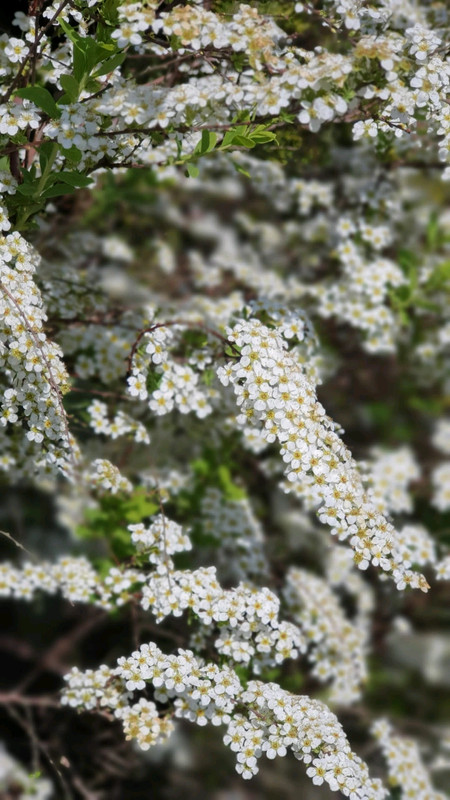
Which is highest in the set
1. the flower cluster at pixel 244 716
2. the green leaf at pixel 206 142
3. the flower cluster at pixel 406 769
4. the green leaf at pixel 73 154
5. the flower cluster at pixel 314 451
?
the green leaf at pixel 206 142

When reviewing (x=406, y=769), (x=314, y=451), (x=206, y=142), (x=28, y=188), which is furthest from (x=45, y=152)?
(x=406, y=769)

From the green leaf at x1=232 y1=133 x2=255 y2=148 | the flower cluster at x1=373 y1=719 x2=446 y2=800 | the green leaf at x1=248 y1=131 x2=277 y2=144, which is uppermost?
the green leaf at x1=248 y1=131 x2=277 y2=144

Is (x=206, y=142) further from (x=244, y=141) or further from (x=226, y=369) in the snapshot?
(x=226, y=369)

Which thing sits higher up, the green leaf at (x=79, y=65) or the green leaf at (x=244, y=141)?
the green leaf at (x=244, y=141)

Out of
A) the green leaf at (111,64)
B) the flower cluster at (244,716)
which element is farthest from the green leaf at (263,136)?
the flower cluster at (244,716)

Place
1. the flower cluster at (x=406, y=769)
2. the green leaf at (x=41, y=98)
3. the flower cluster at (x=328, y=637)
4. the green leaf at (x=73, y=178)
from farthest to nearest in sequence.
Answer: the flower cluster at (x=328, y=637), the flower cluster at (x=406, y=769), the green leaf at (x=73, y=178), the green leaf at (x=41, y=98)

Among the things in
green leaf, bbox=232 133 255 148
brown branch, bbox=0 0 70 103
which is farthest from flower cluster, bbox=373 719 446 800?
brown branch, bbox=0 0 70 103

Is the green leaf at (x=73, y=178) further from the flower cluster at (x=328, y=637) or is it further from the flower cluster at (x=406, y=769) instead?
the flower cluster at (x=406, y=769)

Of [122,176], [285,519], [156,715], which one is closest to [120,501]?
[156,715]

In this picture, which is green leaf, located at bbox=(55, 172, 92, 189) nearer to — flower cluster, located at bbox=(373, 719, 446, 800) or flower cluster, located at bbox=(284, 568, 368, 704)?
flower cluster, located at bbox=(284, 568, 368, 704)
